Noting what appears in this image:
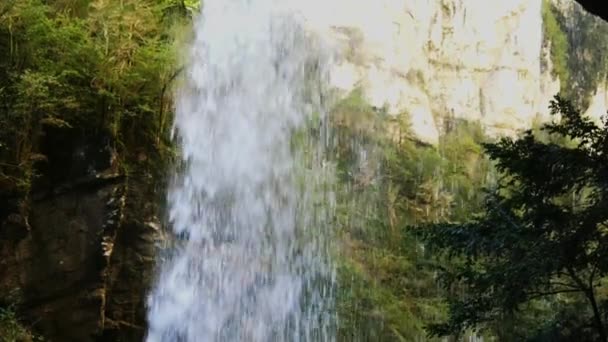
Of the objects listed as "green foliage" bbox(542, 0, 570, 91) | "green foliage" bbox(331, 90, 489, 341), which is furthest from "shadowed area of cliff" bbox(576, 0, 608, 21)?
"green foliage" bbox(542, 0, 570, 91)

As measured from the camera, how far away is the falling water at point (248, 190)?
340 inches

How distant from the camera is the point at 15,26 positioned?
764 cm

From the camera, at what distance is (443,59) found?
1173cm

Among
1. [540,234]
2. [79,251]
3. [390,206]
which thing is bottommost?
[79,251]

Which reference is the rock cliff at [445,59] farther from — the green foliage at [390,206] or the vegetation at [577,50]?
the green foliage at [390,206]

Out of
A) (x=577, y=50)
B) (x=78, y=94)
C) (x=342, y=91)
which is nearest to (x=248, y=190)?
(x=342, y=91)

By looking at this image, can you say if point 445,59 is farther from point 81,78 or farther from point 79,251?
point 79,251

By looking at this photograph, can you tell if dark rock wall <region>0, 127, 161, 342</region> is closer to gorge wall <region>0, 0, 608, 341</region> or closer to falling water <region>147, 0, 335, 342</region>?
gorge wall <region>0, 0, 608, 341</region>

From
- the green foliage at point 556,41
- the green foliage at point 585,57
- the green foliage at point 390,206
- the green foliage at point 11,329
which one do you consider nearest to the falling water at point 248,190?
the green foliage at point 390,206

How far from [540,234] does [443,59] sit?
8.24 m

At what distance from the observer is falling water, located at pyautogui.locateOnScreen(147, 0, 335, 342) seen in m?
8.65

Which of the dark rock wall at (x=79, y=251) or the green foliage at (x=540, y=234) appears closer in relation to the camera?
the green foliage at (x=540, y=234)

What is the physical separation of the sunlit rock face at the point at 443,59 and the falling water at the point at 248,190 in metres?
0.74

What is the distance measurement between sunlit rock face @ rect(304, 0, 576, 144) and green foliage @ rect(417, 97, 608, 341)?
689 centimetres
